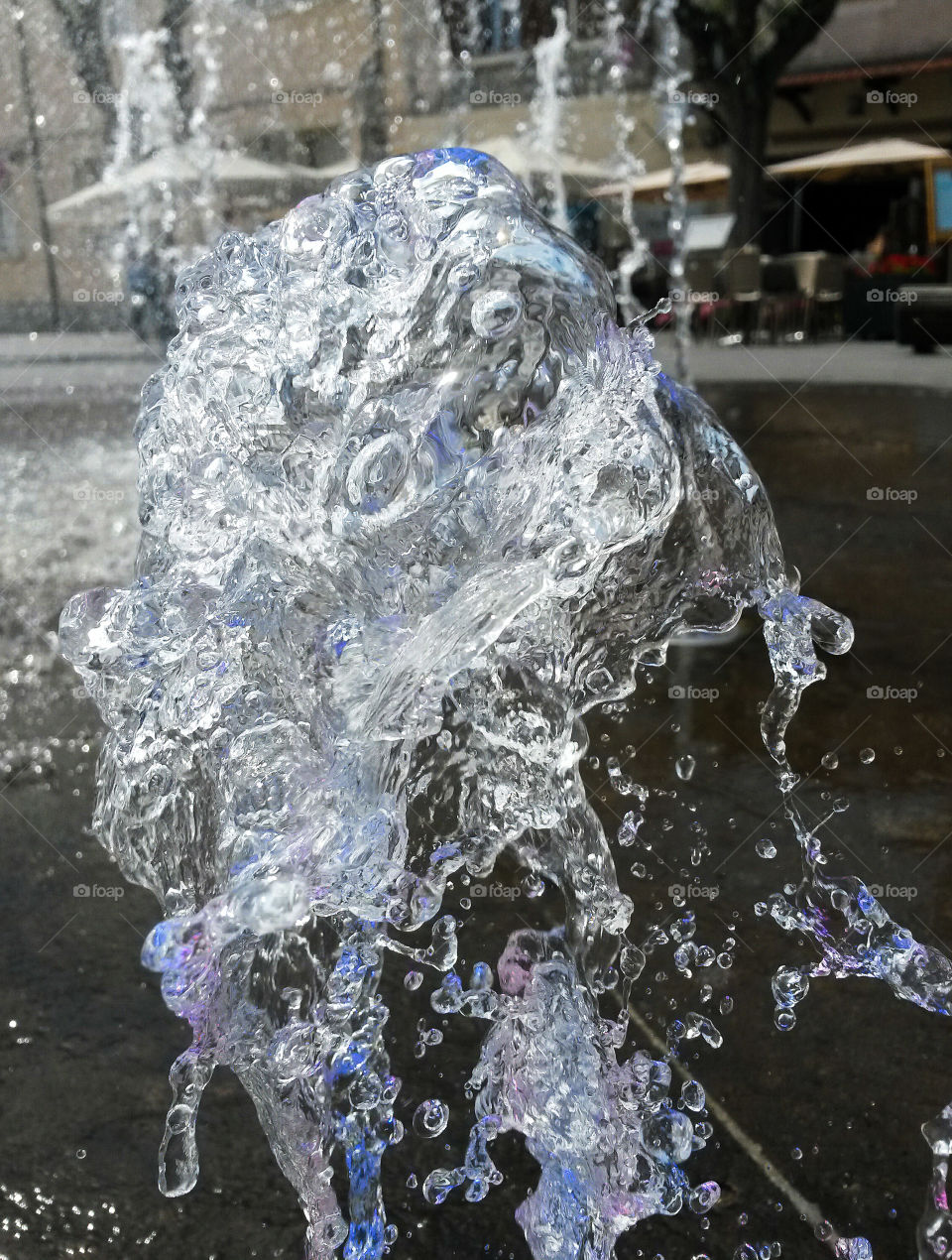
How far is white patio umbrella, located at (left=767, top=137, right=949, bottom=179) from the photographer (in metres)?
7.34

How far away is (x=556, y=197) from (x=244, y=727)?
7.40m

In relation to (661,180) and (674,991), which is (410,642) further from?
(661,180)

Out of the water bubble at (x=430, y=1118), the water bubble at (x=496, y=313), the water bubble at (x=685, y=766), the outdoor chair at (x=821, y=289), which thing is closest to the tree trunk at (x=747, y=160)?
the outdoor chair at (x=821, y=289)

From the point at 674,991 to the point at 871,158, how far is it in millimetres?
6462

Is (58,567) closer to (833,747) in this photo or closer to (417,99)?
(833,747)

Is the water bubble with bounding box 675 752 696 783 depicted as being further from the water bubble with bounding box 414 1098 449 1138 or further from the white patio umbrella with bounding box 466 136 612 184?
the white patio umbrella with bounding box 466 136 612 184

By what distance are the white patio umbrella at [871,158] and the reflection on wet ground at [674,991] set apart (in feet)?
11.8

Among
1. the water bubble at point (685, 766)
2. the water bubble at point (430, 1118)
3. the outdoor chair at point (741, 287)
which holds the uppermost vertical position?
the water bubble at point (430, 1118)

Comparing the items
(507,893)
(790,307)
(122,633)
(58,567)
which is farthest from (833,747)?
(790,307)

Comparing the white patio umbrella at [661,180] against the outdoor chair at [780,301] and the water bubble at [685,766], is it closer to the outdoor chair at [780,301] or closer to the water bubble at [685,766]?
the outdoor chair at [780,301]

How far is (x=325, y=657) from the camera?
2080mm

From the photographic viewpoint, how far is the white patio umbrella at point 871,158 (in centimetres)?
734

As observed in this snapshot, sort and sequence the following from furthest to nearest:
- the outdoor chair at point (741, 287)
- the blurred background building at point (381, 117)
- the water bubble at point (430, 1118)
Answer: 1. the outdoor chair at point (741, 287)
2. the blurred background building at point (381, 117)
3. the water bubble at point (430, 1118)

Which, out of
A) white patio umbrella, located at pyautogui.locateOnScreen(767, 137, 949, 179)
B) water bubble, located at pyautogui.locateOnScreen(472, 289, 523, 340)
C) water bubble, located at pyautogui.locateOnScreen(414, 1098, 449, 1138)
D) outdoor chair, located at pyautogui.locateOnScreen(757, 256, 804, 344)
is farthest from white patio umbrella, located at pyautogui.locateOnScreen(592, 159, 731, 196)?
water bubble, located at pyautogui.locateOnScreen(414, 1098, 449, 1138)
